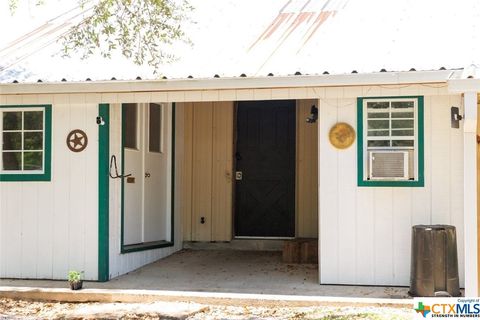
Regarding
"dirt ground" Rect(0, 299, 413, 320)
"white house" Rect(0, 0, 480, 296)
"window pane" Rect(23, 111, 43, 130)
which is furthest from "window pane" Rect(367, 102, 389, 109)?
"window pane" Rect(23, 111, 43, 130)

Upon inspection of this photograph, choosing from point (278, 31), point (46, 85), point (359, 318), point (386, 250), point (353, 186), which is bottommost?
point (359, 318)

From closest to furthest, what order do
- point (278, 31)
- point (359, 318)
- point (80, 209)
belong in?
point (359, 318)
point (80, 209)
point (278, 31)

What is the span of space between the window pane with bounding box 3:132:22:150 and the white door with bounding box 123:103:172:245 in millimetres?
1368

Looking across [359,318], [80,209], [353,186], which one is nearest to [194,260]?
[80,209]

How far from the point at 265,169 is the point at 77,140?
3564mm

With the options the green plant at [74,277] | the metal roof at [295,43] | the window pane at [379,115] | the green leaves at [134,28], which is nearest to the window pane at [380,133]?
the window pane at [379,115]

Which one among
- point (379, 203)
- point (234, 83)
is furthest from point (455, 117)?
point (234, 83)

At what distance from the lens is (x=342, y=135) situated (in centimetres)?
741

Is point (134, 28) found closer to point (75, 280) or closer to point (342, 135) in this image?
point (342, 135)

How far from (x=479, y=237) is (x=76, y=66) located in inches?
214

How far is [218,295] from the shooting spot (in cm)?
703

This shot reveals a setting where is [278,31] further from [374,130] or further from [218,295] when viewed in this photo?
[218,295]

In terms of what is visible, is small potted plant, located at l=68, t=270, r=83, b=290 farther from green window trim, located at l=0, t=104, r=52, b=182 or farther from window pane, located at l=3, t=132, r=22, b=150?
window pane, located at l=3, t=132, r=22, b=150

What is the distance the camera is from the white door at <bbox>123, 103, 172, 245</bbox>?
28.0ft
